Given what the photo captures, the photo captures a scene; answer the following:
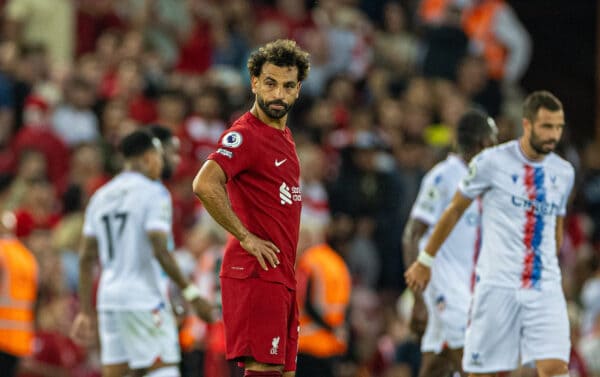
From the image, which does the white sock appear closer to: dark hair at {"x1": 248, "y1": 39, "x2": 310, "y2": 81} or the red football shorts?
the red football shorts

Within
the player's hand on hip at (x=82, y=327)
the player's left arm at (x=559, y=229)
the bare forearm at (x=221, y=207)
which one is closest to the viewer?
the bare forearm at (x=221, y=207)

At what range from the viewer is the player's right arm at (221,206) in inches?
314

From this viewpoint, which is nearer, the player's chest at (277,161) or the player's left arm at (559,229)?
the player's chest at (277,161)

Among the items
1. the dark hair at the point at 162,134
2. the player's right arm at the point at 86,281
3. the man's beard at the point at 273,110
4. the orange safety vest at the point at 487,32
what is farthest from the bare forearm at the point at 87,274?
the orange safety vest at the point at 487,32

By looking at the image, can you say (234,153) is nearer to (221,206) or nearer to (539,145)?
(221,206)

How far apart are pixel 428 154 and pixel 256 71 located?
927cm

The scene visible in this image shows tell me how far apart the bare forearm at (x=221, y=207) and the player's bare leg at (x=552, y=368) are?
8.57 feet

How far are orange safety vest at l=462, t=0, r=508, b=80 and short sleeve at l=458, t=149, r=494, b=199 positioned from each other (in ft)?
32.9

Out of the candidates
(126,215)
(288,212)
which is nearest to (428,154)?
(126,215)

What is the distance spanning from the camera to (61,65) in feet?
57.6

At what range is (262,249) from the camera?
8.06 metres

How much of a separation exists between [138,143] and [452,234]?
2.65m

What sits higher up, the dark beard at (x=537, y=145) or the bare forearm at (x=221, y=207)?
the dark beard at (x=537, y=145)

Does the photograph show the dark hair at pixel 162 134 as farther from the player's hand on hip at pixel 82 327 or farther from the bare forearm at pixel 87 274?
the player's hand on hip at pixel 82 327
